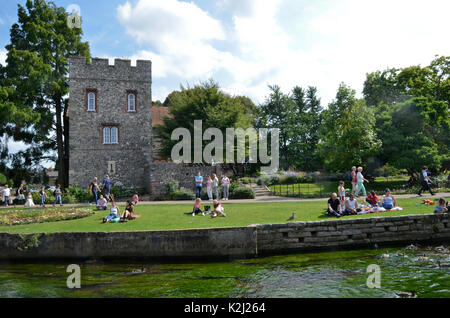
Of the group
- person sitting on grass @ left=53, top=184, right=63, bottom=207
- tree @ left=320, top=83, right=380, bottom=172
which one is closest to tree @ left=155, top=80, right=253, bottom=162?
tree @ left=320, top=83, right=380, bottom=172

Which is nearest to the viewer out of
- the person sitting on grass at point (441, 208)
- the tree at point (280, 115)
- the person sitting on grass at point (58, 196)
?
the person sitting on grass at point (441, 208)

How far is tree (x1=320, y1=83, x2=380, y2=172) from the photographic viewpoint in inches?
1057

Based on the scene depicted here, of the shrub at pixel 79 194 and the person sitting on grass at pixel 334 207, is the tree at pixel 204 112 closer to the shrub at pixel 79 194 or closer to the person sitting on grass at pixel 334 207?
the shrub at pixel 79 194

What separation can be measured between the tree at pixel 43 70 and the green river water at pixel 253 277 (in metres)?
20.7

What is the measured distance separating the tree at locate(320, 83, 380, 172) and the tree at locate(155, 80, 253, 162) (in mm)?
8520

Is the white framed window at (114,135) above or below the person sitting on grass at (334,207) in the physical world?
above

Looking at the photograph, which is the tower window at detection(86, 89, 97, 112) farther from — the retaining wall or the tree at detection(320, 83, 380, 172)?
the tree at detection(320, 83, 380, 172)

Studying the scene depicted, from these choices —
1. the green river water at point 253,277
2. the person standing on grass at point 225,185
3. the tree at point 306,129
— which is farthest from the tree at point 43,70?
the tree at point 306,129

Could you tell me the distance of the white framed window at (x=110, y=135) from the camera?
29.9 metres

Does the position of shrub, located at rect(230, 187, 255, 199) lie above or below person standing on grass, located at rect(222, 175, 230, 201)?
below

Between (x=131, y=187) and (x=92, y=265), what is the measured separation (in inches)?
729

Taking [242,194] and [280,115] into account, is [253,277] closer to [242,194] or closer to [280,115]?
[242,194]

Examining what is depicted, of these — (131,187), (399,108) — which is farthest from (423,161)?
(131,187)
